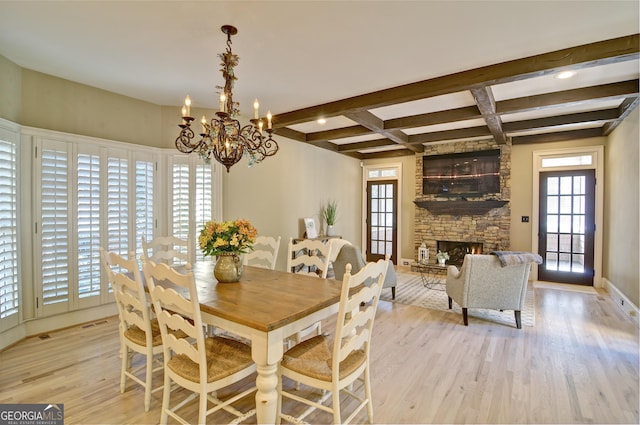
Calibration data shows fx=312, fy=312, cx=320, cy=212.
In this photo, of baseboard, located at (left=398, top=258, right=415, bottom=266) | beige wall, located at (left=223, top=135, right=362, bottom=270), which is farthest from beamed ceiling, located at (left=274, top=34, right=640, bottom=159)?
baseboard, located at (left=398, top=258, right=415, bottom=266)

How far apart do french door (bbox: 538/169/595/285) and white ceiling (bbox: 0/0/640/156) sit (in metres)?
2.73

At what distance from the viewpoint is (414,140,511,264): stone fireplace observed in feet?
20.3

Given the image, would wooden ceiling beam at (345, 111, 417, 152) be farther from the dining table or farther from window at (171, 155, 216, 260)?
the dining table

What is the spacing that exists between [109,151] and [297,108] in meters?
2.43

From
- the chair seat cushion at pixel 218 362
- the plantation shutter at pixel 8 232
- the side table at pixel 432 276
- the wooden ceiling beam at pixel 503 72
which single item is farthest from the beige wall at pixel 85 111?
the side table at pixel 432 276

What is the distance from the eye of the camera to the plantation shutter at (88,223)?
11.5 ft

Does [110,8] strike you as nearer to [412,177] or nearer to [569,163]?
[412,177]

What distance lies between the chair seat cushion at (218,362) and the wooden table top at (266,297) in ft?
1.02

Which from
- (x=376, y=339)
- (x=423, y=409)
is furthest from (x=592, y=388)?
(x=376, y=339)

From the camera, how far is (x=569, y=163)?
5.68 m

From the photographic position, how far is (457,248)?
6707 millimetres

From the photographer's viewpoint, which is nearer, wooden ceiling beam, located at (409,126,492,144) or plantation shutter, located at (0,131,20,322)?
plantation shutter, located at (0,131,20,322)

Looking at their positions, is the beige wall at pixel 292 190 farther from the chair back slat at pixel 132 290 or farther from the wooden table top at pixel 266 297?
the chair back slat at pixel 132 290

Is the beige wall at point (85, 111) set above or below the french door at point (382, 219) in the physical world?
above
